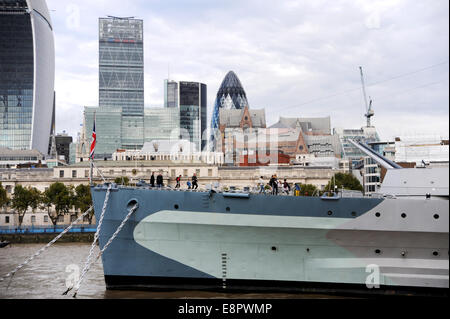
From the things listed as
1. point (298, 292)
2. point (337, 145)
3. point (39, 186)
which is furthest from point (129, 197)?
point (337, 145)

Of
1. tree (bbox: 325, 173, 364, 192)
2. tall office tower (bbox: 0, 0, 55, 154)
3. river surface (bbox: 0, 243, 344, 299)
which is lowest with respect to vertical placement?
river surface (bbox: 0, 243, 344, 299)

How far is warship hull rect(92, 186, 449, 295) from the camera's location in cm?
2498

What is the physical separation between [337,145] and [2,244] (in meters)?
136

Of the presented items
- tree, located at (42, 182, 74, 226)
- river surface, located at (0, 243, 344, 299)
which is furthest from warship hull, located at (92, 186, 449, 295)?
tree, located at (42, 182, 74, 226)

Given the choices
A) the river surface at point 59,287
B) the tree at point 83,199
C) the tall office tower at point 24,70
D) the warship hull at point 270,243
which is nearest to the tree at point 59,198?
the tree at point 83,199

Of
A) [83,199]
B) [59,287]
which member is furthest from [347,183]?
[59,287]

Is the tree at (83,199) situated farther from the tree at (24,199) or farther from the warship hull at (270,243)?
the warship hull at (270,243)

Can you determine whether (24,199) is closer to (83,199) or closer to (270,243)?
(83,199)

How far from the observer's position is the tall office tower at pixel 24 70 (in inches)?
7003

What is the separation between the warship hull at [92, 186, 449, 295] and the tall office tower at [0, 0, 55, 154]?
16409 cm

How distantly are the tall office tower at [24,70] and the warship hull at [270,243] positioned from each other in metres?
164

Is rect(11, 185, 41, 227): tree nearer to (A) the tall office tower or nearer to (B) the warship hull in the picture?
(B) the warship hull

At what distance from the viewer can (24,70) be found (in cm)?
18138

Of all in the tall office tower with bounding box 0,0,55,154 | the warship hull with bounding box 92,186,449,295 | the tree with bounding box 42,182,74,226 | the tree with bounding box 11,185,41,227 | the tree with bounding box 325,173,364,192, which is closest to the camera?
the warship hull with bounding box 92,186,449,295
